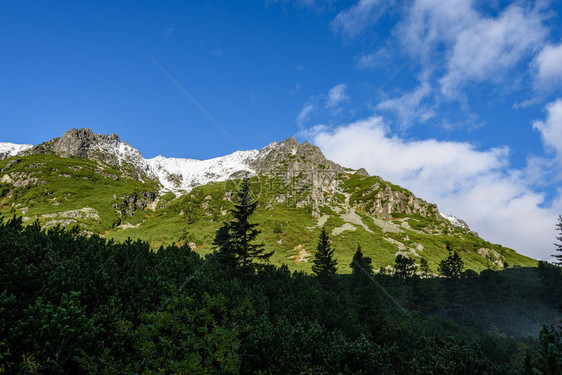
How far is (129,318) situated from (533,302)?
6147 cm

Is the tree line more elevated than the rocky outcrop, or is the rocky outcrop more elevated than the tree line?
the rocky outcrop

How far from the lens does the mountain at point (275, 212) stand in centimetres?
9681

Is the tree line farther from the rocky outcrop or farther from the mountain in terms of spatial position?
the rocky outcrop

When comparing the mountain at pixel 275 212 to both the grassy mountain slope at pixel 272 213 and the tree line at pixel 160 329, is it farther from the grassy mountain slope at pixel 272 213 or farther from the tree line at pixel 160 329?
the tree line at pixel 160 329

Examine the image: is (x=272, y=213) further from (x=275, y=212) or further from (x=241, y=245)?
(x=241, y=245)

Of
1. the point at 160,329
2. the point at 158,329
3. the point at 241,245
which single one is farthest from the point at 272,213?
the point at 158,329

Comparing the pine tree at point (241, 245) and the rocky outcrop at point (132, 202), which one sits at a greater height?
the rocky outcrop at point (132, 202)

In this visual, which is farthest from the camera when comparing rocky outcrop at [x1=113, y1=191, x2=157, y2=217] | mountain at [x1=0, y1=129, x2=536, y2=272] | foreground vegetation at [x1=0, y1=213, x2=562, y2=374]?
rocky outcrop at [x1=113, y1=191, x2=157, y2=217]

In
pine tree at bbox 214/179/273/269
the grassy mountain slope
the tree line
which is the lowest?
the tree line

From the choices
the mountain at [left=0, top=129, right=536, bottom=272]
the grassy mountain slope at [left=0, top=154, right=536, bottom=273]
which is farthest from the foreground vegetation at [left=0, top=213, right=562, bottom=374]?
the mountain at [left=0, top=129, right=536, bottom=272]

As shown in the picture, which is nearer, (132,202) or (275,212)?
(275,212)

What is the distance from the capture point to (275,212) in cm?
12975

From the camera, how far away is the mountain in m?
96.8

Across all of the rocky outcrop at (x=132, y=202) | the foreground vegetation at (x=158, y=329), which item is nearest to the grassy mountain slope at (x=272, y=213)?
the rocky outcrop at (x=132, y=202)
